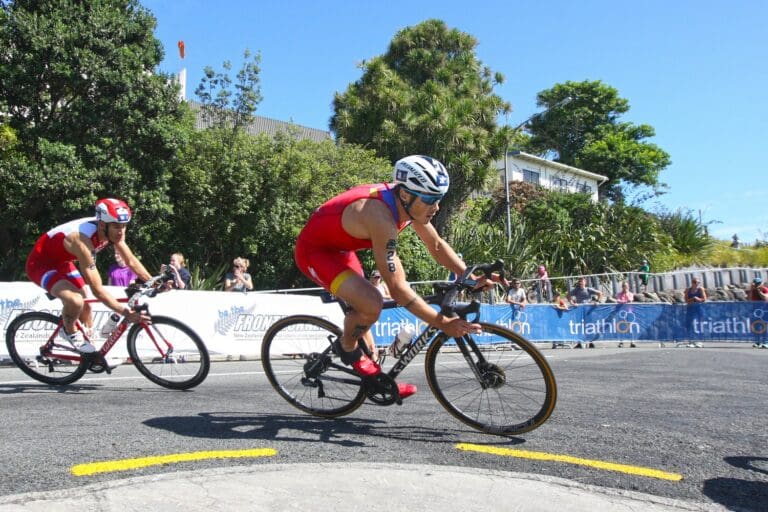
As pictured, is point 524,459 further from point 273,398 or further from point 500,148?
point 500,148

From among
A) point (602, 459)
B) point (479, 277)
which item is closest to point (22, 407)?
point (479, 277)

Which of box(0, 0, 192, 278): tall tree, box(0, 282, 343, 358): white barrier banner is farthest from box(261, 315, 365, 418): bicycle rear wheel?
box(0, 0, 192, 278): tall tree

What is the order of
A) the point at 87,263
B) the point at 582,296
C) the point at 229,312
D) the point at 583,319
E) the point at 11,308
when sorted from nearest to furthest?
the point at 87,263, the point at 11,308, the point at 229,312, the point at 583,319, the point at 582,296

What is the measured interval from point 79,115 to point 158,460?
14897mm

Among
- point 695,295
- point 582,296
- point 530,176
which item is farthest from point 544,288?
point 530,176

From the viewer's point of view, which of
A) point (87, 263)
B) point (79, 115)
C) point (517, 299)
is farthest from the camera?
point (517, 299)

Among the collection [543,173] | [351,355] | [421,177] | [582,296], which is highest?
[543,173]

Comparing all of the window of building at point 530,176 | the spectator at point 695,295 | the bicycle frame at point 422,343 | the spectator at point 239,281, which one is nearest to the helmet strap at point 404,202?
the bicycle frame at point 422,343

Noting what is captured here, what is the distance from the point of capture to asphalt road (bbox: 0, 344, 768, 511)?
307 centimetres

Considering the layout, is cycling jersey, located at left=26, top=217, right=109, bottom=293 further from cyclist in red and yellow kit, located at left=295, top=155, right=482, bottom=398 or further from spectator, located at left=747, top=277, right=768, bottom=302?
spectator, located at left=747, top=277, right=768, bottom=302

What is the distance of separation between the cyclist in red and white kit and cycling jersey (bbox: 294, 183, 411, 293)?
7.72 ft

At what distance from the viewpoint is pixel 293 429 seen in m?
4.13

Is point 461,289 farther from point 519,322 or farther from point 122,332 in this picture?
point 519,322

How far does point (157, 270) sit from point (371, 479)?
683 inches
